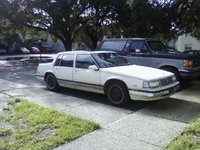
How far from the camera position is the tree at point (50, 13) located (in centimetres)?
1891

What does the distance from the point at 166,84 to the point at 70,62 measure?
3.05 m

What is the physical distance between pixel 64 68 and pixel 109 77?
191 cm

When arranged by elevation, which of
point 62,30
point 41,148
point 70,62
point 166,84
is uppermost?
point 62,30

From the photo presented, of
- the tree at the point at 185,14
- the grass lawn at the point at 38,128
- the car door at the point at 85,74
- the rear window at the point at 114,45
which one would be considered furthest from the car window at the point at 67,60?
the tree at the point at 185,14

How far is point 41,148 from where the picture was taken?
13.4ft

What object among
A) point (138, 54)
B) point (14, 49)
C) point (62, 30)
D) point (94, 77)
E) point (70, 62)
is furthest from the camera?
point (14, 49)

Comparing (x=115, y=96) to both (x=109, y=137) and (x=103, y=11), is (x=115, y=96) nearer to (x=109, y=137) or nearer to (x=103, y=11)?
(x=109, y=137)

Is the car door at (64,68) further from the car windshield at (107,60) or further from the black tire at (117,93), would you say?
the black tire at (117,93)

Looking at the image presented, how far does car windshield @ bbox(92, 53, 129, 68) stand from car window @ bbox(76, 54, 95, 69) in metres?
0.17

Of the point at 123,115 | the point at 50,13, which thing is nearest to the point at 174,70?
the point at 123,115

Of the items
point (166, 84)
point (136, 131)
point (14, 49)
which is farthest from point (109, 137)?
point (14, 49)

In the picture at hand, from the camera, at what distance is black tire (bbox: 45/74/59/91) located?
28.2 ft

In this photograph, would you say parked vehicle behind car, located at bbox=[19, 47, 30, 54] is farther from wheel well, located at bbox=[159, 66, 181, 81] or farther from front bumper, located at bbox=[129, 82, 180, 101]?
front bumper, located at bbox=[129, 82, 180, 101]

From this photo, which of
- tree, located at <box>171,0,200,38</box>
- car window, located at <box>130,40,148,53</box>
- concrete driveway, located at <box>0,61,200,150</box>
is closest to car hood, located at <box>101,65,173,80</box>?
concrete driveway, located at <box>0,61,200,150</box>
